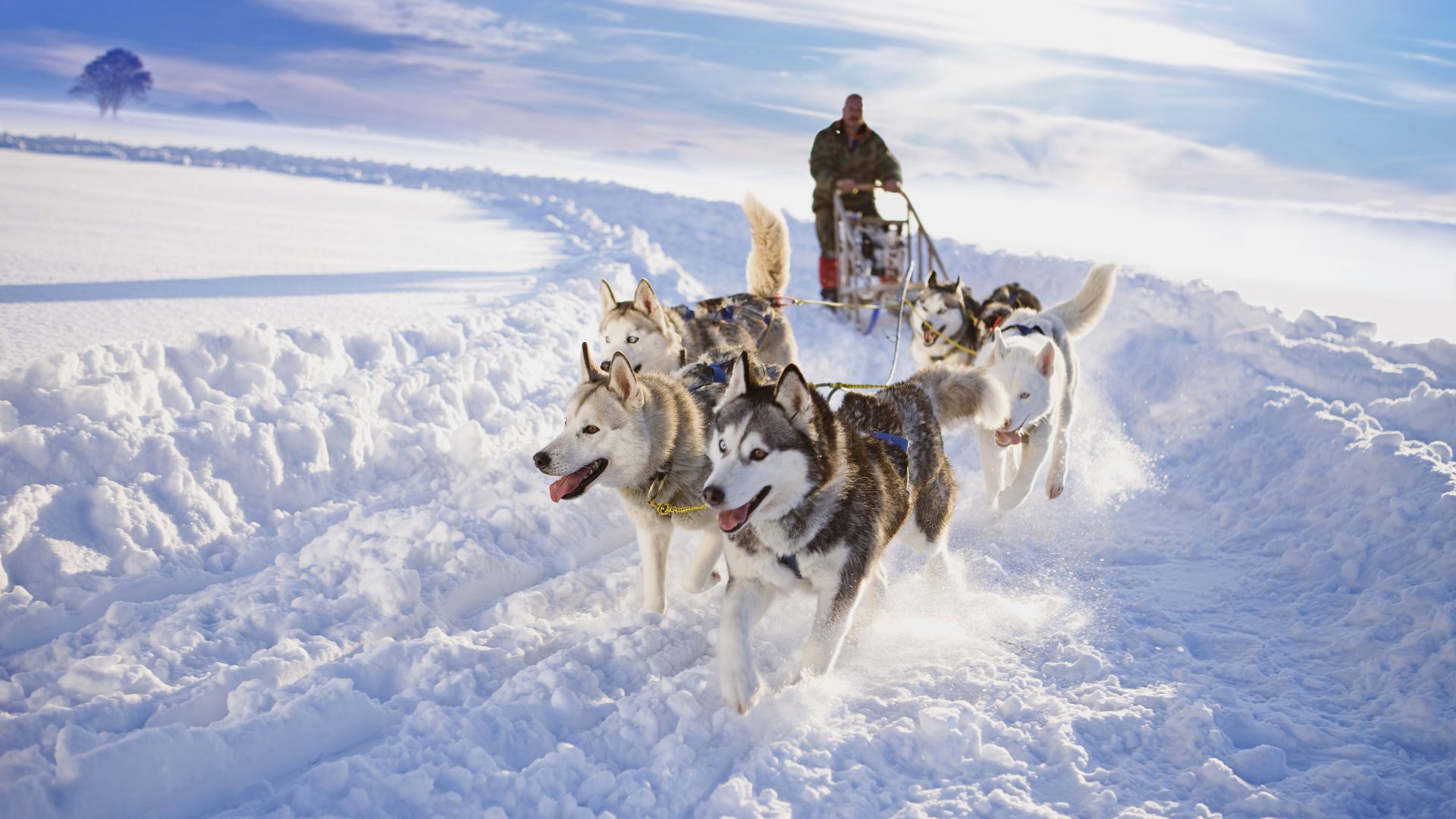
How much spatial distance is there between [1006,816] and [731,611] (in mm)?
944

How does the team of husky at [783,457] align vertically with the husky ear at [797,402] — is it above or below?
below

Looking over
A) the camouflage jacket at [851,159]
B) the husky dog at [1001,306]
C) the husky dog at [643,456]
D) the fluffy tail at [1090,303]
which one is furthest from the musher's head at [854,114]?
the husky dog at [643,456]

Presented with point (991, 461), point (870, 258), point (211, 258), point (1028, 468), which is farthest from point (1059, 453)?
point (211, 258)

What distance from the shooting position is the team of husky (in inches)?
108

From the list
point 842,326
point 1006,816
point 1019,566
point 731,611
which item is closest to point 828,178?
point 842,326

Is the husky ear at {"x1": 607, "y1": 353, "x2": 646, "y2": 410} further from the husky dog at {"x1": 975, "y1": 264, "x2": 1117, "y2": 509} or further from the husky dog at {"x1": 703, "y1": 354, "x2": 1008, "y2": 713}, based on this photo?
the husky dog at {"x1": 975, "y1": 264, "x2": 1117, "y2": 509}

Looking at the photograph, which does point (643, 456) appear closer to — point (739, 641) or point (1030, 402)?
point (739, 641)

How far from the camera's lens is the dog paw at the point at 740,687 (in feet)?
8.75

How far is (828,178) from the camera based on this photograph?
28.6 ft

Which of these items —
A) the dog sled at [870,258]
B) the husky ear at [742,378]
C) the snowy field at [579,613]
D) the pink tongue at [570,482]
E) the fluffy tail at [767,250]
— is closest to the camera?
the snowy field at [579,613]

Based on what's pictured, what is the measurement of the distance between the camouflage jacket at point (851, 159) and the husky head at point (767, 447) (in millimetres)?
6315

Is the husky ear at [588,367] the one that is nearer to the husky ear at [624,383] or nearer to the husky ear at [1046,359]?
the husky ear at [624,383]

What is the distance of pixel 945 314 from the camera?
5.96 m

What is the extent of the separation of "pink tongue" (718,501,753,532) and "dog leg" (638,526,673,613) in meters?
0.74
